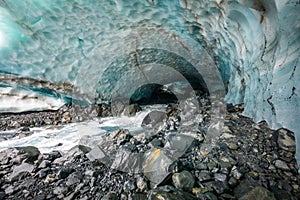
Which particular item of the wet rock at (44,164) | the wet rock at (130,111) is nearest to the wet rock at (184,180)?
the wet rock at (44,164)

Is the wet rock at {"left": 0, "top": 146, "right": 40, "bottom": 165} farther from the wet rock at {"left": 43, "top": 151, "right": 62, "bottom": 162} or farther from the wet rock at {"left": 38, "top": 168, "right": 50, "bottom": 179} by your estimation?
the wet rock at {"left": 38, "top": 168, "right": 50, "bottom": 179}

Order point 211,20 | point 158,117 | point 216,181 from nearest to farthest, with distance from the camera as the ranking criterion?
point 216,181 → point 211,20 → point 158,117

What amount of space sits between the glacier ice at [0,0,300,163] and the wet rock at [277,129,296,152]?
56mm

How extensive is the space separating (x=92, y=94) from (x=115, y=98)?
1.86 feet

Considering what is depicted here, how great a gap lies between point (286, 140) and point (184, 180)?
0.71m

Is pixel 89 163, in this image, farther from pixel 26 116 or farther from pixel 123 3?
pixel 26 116

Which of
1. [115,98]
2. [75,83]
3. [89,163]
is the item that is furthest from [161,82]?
[89,163]

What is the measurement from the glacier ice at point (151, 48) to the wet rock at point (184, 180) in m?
0.62

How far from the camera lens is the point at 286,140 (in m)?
1.06

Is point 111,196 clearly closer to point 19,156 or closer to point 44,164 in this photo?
point 44,164

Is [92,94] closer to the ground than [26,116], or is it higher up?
higher up

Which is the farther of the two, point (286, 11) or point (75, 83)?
point (75, 83)

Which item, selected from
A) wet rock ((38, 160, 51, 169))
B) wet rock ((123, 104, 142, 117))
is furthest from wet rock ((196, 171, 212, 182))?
wet rock ((123, 104, 142, 117))

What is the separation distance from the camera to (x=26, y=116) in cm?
318
